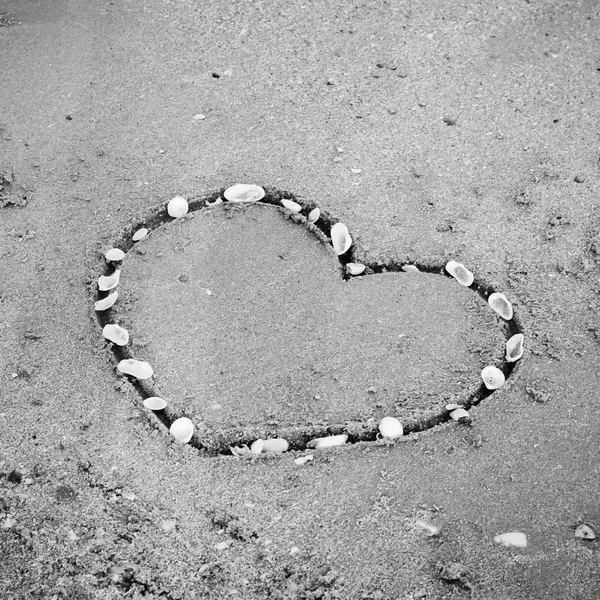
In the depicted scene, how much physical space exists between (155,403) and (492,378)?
1.07 metres

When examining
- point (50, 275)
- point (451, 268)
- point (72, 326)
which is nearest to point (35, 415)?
point (72, 326)

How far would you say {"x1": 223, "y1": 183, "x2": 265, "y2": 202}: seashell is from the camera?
3211 millimetres

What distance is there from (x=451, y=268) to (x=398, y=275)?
194 mm

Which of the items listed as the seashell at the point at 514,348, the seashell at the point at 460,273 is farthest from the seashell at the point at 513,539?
the seashell at the point at 460,273

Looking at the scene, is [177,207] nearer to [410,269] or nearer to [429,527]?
[410,269]

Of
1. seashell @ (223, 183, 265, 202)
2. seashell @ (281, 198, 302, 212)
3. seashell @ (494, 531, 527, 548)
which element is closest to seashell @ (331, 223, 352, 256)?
seashell @ (281, 198, 302, 212)

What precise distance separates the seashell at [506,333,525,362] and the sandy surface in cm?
4

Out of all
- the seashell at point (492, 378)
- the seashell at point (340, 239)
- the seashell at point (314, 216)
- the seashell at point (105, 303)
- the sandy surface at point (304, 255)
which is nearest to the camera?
the sandy surface at point (304, 255)

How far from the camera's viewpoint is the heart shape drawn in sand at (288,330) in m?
2.55

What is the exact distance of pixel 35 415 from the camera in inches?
102

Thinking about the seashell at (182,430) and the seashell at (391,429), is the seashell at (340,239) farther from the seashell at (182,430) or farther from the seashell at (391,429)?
the seashell at (182,430)

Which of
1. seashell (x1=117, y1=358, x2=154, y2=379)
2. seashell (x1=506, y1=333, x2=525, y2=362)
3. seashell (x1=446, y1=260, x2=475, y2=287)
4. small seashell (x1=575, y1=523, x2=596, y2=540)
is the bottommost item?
small seashell (x1=575, y1=523, x2=596, y2=540)

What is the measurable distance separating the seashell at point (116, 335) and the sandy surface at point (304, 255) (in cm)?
6

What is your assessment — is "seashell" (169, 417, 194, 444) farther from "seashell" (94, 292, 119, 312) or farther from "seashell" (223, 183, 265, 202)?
"seashell" (223, 183, 265, 202)
